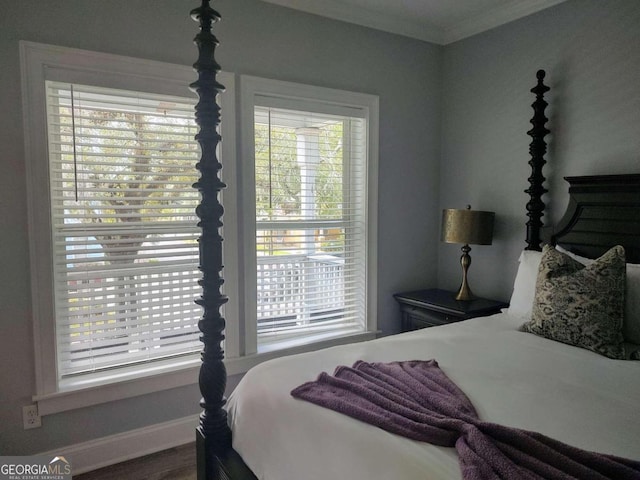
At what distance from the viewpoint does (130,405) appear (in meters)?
2.54

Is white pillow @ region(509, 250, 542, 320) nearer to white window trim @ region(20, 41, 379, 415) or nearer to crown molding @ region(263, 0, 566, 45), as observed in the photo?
white window trim @ region(20, 41, 379, 415)

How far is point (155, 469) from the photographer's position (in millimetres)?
2436

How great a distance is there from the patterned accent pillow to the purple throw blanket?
2.53 ft

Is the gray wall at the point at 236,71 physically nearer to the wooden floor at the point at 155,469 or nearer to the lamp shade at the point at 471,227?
the wooden floor at the point at 155,469

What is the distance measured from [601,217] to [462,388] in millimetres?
1643

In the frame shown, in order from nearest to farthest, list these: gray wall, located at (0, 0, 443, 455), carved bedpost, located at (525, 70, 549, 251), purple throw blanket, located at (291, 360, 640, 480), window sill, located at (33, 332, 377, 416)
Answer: purple throw blanket, located at (291, 360, 640, 480)
gray wall, located at (0, 0, 443, 455)
window sill, located at (33, 332, 377, 416)
carved bedpost, located at (525, 70, 549, 251)

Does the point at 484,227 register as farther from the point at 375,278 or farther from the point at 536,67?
the point at 536,67

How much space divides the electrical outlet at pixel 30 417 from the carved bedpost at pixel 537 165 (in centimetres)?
300

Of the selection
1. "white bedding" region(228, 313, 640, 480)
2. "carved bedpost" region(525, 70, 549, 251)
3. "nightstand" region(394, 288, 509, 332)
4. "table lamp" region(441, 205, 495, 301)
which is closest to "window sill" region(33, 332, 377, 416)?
"nightstand" region(394, 288, 509, 332)

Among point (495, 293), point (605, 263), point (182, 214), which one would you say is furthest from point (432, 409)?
point (495, 293)

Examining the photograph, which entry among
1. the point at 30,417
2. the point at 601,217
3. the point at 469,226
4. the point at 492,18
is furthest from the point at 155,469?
the point at 492,18

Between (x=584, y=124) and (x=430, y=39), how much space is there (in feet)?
4.51

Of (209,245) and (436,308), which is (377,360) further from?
(436,308)

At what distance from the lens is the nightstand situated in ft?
9.79
